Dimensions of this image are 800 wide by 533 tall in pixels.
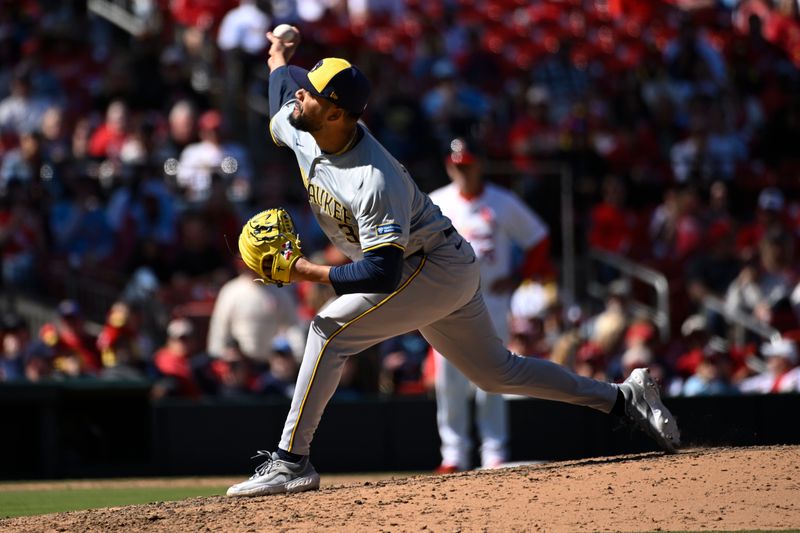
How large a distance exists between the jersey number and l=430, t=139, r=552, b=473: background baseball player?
2475mm

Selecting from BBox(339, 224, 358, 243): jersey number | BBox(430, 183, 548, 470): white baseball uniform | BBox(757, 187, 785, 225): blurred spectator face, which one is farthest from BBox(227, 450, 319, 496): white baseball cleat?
BBox(757, 187, 785, 225): blurred spectator face

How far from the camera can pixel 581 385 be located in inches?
258

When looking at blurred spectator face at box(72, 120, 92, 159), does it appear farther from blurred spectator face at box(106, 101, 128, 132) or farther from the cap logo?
the cap logo

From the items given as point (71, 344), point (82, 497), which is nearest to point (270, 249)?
point (82, 497)

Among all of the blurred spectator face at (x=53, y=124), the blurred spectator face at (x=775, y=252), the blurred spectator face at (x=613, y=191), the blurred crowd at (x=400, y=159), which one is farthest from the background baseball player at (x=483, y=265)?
the blurred spectator face at (x=53, y=124)

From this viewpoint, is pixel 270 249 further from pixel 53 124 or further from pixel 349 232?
pixel 53 124

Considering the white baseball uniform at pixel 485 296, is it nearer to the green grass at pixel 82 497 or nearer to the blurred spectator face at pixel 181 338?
the green grass at pixel 82 497

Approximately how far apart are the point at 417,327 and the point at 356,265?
577 mm

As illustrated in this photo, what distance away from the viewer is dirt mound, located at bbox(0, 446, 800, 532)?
5.51m

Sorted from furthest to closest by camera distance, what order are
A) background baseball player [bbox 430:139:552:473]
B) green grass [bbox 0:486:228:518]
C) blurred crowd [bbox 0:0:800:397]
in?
blurred crowd [bbox 0:0:800:397]
background baseball player [bbox 430:139:552:473]
green grass [bbox 0:486:228:518]

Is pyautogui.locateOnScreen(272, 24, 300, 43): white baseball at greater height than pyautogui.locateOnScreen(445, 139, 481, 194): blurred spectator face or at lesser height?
greater

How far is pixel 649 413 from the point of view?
6.72m

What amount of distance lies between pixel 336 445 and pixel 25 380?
2.30 metres

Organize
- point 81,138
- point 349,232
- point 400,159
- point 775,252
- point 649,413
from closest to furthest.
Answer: point 349,232 → point 649,413 → point 775,252 → point 81,138 → point 400,159
